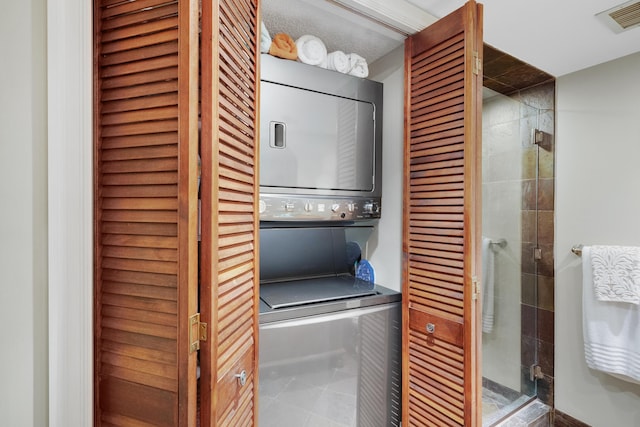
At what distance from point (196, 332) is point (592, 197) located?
7.93 ft

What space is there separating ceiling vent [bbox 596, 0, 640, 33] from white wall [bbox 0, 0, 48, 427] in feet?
7.22

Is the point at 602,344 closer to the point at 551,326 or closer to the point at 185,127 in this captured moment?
the point at 551,326

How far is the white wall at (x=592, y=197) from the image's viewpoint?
70.1 inches

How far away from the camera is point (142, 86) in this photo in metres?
0.76

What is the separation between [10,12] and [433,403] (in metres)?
2.04

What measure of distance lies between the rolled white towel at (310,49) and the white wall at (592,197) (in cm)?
176

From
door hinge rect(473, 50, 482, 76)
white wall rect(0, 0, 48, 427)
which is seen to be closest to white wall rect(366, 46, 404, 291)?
door hinge rect(473, 50, 482, 76)

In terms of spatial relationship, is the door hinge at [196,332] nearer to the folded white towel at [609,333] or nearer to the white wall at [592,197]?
the folded white towel at [609,333]

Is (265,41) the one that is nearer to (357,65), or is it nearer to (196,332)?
(357,65)

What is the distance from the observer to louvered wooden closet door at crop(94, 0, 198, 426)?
28.7 inches

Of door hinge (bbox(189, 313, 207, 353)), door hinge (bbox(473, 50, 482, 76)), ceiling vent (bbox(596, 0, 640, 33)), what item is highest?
ceiling vent (bbox(596, 0, 640, 33))

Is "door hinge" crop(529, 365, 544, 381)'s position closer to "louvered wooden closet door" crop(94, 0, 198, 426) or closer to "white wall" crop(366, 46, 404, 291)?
"white wall" crop(366, 46, 404, 291)

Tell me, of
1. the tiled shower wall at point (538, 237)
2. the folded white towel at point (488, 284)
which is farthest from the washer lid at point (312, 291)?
the tiled shower wall at point (538, 237)

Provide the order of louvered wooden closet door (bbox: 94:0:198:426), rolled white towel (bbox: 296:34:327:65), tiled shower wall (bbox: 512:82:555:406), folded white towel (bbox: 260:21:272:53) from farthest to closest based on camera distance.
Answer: tiled shower wall (bbox: 512:82:555:406) → rolled white towel (bbox: 296:34:327:65) → folded white towel (bbox: 260:21:272:53) → louvered wooden closet door (bbox: 94:0:198:426)
